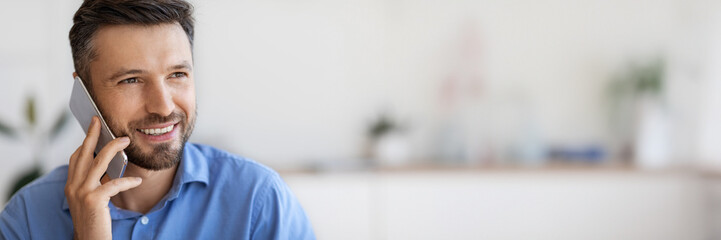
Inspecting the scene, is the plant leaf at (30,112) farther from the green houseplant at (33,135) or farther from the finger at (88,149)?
the finger at (88,149)

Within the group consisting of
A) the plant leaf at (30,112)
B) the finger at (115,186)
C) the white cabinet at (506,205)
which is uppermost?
the finger at (115,186)

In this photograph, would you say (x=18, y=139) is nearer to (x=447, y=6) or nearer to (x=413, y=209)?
(x=413, y=209)

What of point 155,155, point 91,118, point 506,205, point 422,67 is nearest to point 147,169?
point 155,155

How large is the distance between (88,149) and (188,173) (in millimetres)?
184

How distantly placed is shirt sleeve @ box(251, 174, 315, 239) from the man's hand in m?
0.23

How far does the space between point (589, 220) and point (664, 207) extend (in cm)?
36

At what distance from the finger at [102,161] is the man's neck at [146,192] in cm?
14

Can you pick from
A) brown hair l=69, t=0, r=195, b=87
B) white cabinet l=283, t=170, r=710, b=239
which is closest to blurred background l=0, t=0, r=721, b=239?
white cabinet l=283, t=170, r=710, b=239

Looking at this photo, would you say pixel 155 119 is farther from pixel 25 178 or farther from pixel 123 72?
pixel 25 178

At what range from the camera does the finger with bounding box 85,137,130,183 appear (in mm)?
1109

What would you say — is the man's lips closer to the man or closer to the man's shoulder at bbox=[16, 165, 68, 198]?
the man

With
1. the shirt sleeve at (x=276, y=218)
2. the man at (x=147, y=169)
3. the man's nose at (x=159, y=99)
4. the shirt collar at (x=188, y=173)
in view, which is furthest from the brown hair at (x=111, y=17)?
the shirt sleeve at (x=276, y=218)

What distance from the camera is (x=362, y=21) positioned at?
3.18 m

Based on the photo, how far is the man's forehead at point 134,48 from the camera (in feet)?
3.67
